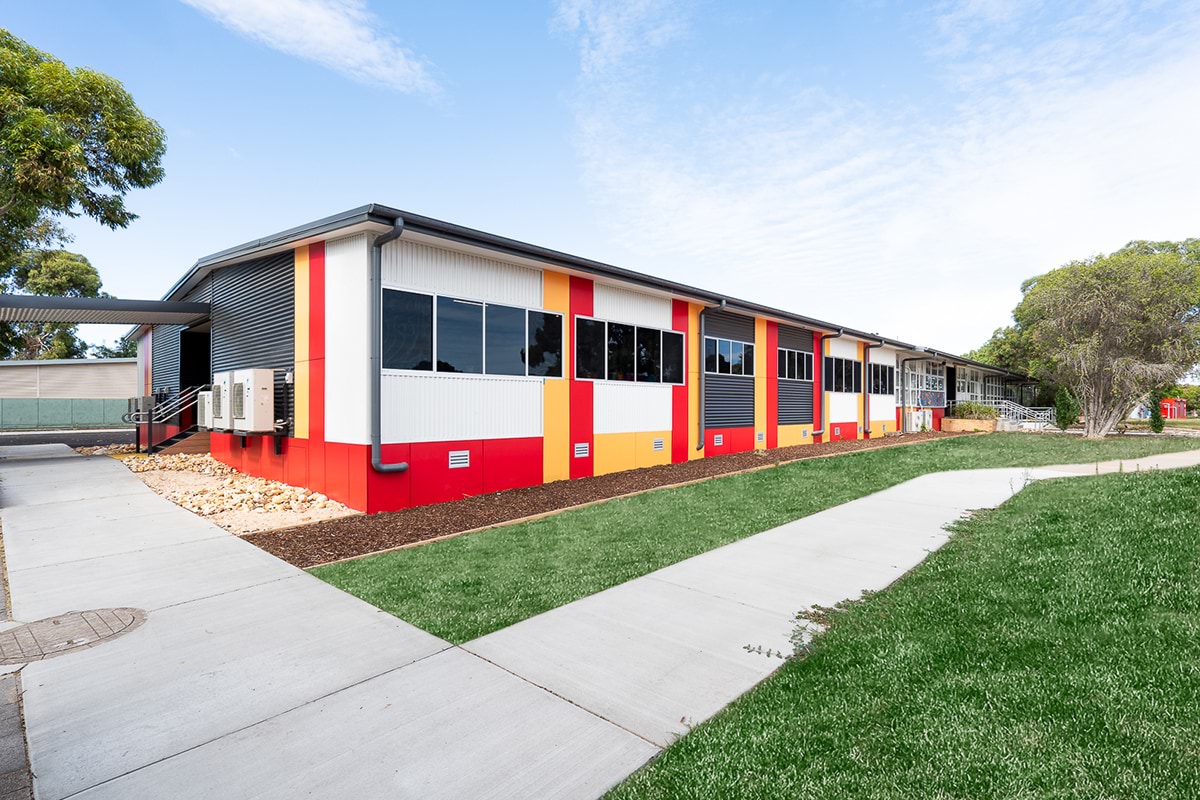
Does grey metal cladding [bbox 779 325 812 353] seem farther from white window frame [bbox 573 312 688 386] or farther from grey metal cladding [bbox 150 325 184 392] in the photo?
grey metal cladding [bbox 150 325 184 392]

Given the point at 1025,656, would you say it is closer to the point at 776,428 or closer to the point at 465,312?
the point at 465,312

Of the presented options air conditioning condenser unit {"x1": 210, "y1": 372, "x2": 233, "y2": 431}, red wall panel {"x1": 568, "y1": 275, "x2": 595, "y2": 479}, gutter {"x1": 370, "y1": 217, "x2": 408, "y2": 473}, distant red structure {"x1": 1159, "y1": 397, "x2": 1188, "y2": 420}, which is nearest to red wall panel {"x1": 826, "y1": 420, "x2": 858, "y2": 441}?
red wall panel {"x1": 568, "y1": 275, "x2": 595, "y2": 479}

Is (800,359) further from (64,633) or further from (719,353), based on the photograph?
(64,633)

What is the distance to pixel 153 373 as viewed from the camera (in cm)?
1891

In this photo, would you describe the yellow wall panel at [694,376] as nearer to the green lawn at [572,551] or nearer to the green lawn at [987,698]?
the green lawn at [572,551]

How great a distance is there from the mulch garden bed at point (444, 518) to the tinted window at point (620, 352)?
2.18 m

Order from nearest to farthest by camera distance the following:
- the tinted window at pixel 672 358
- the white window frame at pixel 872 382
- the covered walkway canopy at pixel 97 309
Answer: the covered walkway canopy at pixel 97 309 → the tinted window at pixel 672 358 → the white window frame at pixel 872 382

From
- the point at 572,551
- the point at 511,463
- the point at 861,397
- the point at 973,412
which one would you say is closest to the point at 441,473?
the point at 511,463

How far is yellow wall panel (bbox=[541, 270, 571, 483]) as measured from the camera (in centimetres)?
1042

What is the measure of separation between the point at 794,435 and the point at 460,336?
514 inches

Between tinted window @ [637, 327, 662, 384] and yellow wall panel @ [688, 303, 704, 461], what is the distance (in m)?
1.29

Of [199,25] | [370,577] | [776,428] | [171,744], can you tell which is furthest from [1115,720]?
[199,25]

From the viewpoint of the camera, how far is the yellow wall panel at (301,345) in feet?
30.5

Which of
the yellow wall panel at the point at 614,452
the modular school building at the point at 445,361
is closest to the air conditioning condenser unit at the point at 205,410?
the modular school building at the point at 445,361
